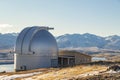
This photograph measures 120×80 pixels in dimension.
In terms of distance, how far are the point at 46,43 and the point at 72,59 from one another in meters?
15.5

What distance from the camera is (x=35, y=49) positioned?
252 feet

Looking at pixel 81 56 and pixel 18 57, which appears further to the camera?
pixel 81 56

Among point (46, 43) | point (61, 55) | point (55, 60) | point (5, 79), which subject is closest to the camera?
point (5, 79)

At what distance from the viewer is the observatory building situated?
252 ft

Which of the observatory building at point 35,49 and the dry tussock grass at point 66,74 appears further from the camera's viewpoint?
the observatory building at point 35,49

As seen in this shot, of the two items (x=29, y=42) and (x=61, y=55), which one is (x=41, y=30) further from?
(x=61, y=55)

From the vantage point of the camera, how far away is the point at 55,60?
8231cm

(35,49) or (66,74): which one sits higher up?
(35,49)

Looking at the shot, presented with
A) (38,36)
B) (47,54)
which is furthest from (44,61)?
(38,36)

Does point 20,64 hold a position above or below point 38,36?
below

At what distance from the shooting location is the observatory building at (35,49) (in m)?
76.9

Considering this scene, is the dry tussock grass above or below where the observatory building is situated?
below

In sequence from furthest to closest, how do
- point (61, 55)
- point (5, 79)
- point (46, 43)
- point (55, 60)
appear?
point (61, 55)
point (55, 60)
point (46, 43)
point (5, 79)

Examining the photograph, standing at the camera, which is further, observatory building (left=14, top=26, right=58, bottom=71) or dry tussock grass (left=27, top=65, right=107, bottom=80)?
observatory building (left=14, top=26, right=58, bottom=71)
